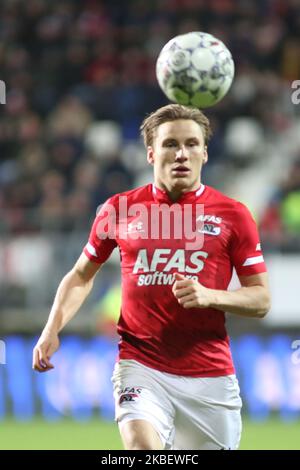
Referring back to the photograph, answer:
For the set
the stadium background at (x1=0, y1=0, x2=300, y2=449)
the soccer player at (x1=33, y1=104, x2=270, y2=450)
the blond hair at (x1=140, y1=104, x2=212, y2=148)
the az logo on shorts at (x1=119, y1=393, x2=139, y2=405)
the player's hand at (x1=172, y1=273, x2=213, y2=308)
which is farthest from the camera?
the stadium background at (x1=0, y1=0, x2=300, y2=449)

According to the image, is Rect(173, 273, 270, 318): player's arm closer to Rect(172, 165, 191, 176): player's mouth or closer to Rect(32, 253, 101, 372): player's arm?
Rect(172, 165, 191, 176): player's mouth

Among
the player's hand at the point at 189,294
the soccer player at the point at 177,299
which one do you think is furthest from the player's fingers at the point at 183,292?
the soccer player at the point at 177,299

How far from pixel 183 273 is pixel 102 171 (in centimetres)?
775

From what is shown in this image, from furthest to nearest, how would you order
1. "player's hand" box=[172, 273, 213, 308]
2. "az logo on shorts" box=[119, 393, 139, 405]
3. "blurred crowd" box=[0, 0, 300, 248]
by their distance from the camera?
"blurred crowd" box=[0, 0, 300, 248]
"az logo on shorts" box=[119, 393, 139, 405]
"player's hand" box=[172, 273, 213, 308]

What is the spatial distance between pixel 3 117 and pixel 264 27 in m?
4.15

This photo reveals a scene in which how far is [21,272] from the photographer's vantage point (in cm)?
1160

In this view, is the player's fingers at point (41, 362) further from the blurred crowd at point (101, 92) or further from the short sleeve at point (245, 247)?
the blurred crowd at point (101, 92)

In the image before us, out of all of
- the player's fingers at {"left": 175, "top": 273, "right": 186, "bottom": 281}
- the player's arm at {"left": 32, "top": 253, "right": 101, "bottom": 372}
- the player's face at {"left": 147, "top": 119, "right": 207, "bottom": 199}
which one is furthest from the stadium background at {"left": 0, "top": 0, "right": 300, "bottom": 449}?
the player's fingers at {"left": 175, "top": 273, "right": 186, "bottom": 281}

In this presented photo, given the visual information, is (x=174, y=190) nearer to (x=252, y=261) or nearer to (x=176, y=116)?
(x=176, y=116)

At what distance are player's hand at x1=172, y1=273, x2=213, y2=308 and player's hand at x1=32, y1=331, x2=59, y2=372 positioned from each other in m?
0.80

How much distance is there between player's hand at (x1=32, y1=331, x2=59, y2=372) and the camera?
5367mm

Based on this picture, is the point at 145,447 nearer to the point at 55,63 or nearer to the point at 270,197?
the point at 270,197

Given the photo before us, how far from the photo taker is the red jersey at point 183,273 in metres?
5.45

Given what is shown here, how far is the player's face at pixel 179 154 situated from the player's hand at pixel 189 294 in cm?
73
